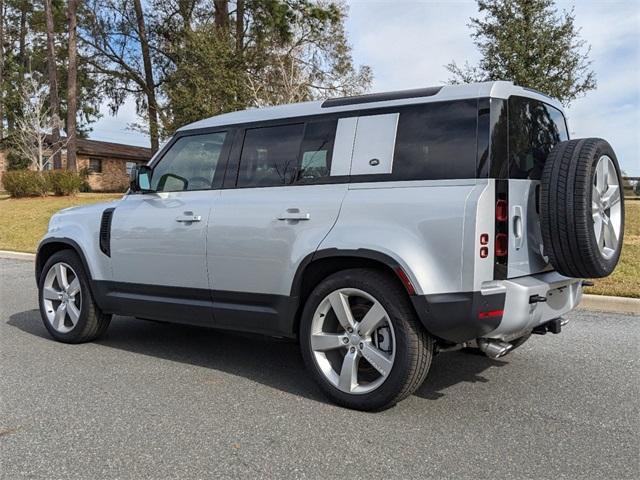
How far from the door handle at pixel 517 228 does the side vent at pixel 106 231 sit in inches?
133

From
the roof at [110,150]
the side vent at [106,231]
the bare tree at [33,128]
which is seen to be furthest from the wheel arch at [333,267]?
the roof at [110,150]

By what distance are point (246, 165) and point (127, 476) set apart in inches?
93.2

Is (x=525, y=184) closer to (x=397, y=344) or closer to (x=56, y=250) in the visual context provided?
(x=397, y=344)

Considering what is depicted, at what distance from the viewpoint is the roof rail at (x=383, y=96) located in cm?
371

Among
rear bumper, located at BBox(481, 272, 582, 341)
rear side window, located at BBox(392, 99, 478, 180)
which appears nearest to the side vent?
rear side window, located at BBox(392, 99, 478, 180)

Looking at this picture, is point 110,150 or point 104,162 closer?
point 104,162

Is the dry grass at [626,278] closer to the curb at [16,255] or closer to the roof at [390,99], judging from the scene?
the roof at [390,99]

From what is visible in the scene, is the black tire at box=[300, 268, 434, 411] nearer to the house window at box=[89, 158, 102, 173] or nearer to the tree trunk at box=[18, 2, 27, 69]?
the house window at box=[89, 158, 102, 173]

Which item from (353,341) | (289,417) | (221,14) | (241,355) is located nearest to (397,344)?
(353,341)

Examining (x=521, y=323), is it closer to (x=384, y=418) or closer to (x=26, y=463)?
(x=384, y=418)

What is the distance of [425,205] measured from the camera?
344 centimetres

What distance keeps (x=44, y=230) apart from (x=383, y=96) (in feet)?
48.4

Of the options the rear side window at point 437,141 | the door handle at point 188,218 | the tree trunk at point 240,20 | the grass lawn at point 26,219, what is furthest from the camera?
the tree trunk at point 240,20

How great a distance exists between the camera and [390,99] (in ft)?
12.5
